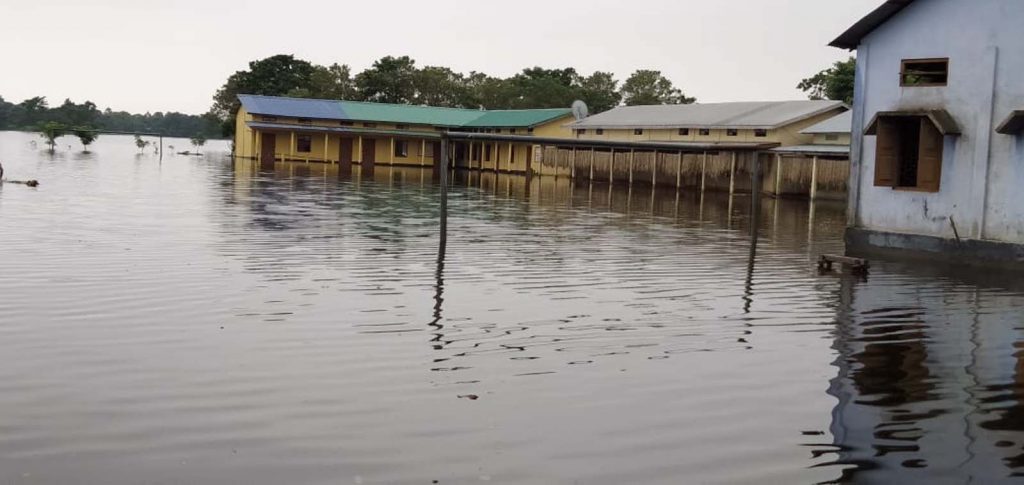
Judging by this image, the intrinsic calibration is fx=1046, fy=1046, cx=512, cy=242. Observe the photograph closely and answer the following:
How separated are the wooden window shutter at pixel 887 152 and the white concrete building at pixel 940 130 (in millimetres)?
20

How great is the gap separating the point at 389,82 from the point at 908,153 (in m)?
68.6

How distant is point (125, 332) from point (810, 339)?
711cm

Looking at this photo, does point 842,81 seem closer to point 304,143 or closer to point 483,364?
point 304,143

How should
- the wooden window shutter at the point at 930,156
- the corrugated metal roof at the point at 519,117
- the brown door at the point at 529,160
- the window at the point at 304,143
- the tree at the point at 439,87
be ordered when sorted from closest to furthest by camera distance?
the wooden window shutter at the point at 930,156 → the corrugated metal roof at the point at 519,117 → the brown door at the point at 529,160 → the window at the point at 304,143 → the tree at the point at 439,87

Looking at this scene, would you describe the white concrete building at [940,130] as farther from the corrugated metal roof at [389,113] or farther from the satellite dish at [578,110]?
the corrugated metal roof at [389,113]

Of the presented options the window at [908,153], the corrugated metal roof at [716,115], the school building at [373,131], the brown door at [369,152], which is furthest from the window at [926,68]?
the brown door at [369,152]

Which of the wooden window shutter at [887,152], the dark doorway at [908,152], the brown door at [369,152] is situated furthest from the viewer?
the brown door at [369,152]

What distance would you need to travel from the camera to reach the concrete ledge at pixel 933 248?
744 inches

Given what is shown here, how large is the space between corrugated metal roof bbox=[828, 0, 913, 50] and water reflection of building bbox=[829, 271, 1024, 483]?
7509 mm

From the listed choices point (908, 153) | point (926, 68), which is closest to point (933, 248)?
point (908, 153)

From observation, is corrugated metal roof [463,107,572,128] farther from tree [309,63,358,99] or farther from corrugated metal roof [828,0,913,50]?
corrugated metal roof [828,0,913,50]

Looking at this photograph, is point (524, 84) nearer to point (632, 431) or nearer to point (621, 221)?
point (621, 221)

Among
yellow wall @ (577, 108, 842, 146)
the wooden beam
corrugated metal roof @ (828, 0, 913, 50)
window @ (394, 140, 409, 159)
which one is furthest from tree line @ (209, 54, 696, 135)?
corrugated metal roof @ (828, 0, 913, 50)

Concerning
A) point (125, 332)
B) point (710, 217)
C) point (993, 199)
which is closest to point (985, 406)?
point (125, 332)
